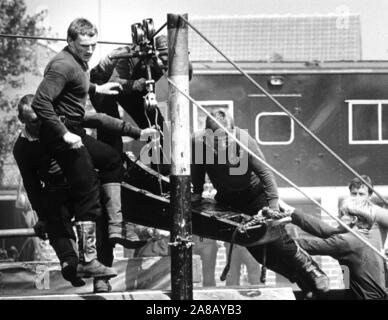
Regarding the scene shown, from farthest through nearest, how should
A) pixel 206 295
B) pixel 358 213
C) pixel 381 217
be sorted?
1. pixel 381 217
2. pixel 358 213
3. pixel 206 295

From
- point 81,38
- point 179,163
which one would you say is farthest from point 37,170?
point 179,163

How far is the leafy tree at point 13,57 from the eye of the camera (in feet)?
43.6

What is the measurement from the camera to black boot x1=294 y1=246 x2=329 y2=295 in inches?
348

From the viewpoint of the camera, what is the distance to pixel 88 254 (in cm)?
718

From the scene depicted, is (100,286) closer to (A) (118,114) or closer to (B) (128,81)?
(A) (118,114)

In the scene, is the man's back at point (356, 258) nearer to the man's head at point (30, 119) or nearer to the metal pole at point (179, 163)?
the metal pole at point (179, 163)

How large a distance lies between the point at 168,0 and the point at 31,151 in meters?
4.70

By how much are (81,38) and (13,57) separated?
6850 millimetres

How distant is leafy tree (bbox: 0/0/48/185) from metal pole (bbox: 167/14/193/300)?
6.63m

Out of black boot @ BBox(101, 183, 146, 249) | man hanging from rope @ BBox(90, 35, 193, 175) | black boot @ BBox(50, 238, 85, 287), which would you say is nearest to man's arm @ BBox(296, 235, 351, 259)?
man hanging from rope @ BBox(90, 35, 193, 175)

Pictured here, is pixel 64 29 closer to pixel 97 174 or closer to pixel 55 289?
pixel 55 289

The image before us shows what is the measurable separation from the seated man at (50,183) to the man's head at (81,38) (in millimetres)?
535

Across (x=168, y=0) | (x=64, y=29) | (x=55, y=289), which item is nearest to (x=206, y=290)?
(x=55, y=289)

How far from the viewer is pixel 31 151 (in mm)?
7543
